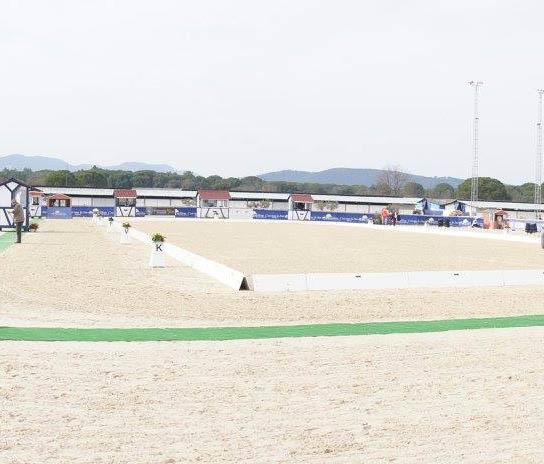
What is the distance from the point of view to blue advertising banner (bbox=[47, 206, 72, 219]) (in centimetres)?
6500

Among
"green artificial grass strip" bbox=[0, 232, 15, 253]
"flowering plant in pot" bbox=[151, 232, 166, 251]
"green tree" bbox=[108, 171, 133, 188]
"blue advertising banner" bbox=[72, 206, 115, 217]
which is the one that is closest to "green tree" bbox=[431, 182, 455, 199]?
"green tree" bbox=[108, 171, 133, 188]

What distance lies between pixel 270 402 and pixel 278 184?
17273 centimetres

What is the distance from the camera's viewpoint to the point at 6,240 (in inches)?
1208

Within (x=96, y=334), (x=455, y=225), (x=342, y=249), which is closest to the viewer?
(x=96, y=334)

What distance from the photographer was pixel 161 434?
5.75 metres

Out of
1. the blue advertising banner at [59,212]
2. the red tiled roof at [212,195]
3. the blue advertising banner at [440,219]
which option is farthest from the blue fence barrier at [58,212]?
the blue advertising banner at [440,219]

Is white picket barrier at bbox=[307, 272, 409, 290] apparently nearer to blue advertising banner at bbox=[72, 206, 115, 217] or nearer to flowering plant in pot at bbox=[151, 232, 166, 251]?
flowering plant in pot at bbox=[151, 232, 166, 251]

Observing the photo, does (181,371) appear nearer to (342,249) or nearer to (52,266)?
(52,266)

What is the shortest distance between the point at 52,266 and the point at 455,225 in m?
53.2

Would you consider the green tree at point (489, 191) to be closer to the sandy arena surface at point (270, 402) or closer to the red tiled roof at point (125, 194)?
the red tiled roof at point (125, 194)

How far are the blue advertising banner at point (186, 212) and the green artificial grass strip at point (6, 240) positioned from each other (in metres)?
43.3

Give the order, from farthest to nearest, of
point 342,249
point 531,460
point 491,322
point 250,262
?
point 342,249
point 250,262
point 491,322
point 531,460

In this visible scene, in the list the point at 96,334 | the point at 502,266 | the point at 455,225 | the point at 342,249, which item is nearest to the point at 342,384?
the point at 96,334

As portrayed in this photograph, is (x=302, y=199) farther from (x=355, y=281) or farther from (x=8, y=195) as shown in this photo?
(x=355, y=281)
